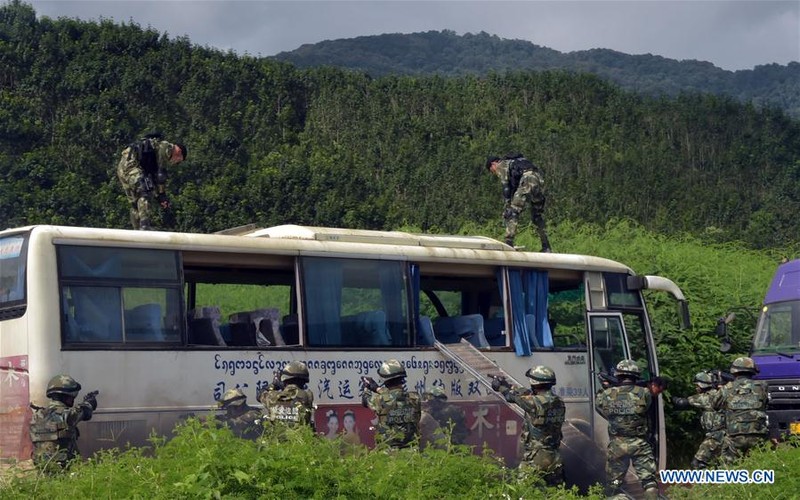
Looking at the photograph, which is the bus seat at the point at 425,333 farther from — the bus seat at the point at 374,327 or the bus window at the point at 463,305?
Result: the bus seat at the point at 374,327

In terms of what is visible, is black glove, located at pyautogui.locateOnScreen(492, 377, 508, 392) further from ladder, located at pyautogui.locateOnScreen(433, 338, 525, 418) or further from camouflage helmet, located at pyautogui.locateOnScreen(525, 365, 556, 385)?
camouflage helmet, located at pyautogui.locateOnScreen(525, 365, 556, 385)

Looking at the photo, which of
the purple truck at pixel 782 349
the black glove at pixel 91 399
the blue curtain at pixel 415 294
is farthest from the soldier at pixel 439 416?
the purple truck at pixel 782 349

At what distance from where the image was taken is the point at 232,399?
389 inches

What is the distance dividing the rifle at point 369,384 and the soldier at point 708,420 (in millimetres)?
3793

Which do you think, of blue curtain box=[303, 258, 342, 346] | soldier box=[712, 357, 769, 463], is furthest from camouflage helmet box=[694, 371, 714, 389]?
blue curtain box=[303, 258, 342, 346]

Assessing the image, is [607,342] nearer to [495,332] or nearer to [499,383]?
[495,332]

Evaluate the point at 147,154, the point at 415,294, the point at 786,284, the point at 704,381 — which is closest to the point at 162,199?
the point at 147,154

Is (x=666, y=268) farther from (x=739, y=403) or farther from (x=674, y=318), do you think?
(x=739, y=403)

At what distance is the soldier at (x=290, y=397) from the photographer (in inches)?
376

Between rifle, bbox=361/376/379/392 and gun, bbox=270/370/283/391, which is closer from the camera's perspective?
gun, bbox=270/370/283/391

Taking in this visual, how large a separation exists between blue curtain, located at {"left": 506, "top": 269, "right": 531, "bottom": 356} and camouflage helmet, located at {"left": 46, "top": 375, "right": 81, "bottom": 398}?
521 cm

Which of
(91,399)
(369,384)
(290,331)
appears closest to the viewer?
(91,399)

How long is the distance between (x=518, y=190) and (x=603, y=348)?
8.49ft

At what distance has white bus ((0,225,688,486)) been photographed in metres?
9.42
